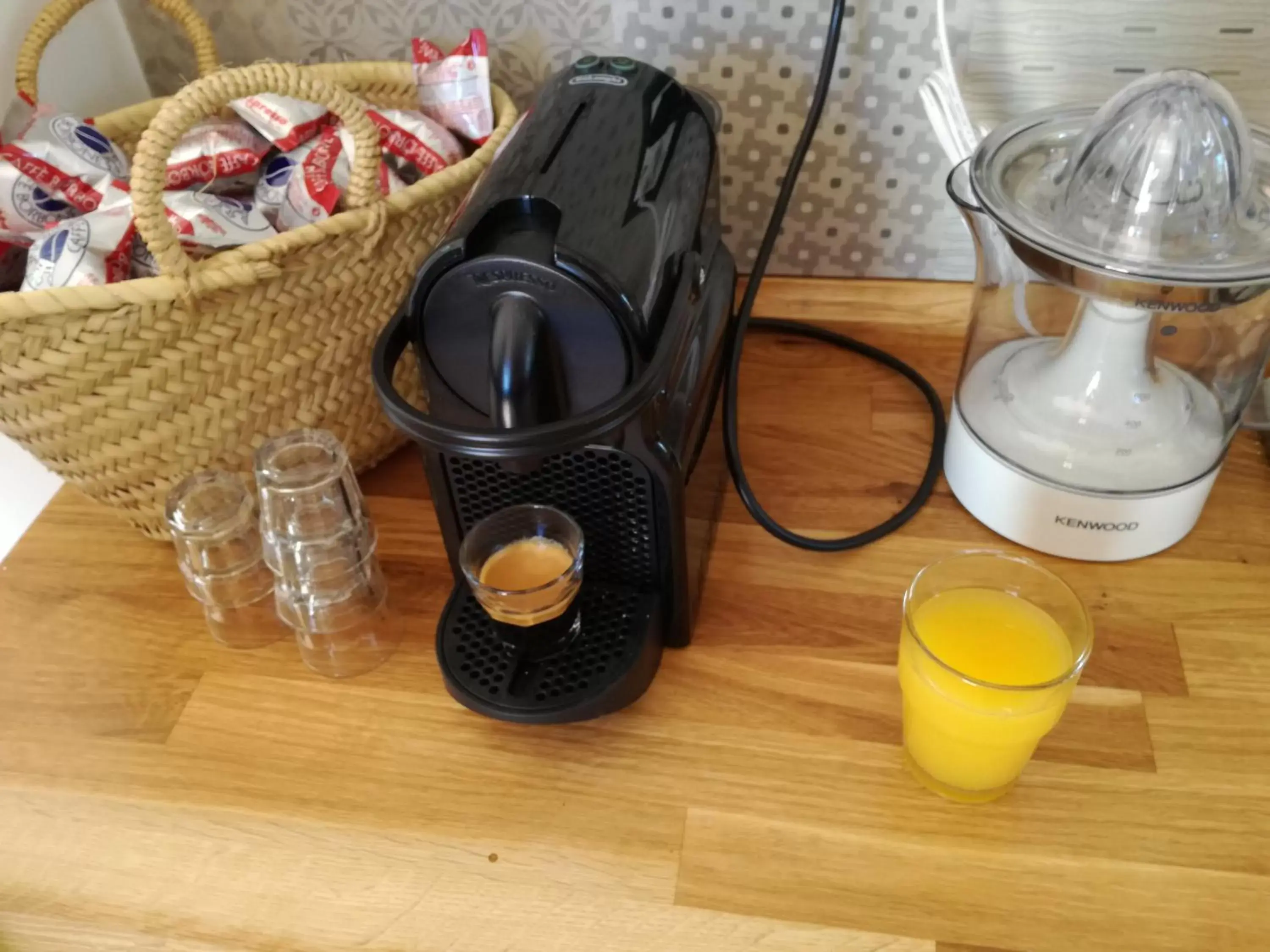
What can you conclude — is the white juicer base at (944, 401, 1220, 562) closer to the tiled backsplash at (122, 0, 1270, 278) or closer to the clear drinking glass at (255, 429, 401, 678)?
the tiled backsplash at (122, 0, 1270, 278)

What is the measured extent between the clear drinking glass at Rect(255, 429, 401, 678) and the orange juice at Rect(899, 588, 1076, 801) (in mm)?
316

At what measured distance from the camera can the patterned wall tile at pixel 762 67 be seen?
0.72 meters

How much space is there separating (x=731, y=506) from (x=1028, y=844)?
0.28 m

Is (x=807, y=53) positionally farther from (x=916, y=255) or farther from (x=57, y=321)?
(x=57, y=321)

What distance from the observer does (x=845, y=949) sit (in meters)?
0.48

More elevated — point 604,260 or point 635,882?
point 604,260

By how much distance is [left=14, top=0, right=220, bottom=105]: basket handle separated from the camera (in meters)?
0.66

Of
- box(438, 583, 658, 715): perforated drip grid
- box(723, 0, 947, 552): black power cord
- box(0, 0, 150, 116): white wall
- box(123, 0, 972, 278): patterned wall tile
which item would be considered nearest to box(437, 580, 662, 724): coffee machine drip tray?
box(438, 583, 658, 715): perforated drip grid

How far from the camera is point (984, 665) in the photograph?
0.52m

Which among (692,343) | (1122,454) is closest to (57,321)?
(692,343)

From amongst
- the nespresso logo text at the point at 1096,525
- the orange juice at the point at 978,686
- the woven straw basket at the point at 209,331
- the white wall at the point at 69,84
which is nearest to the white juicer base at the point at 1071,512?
the nespresso logo text at the point at 1096,525

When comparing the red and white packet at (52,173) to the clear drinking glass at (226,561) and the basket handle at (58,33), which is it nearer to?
the basket handle at (58,33)

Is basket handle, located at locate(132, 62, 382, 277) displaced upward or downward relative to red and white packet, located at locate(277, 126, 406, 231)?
upward

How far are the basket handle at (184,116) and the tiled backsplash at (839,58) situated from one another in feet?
0.81
